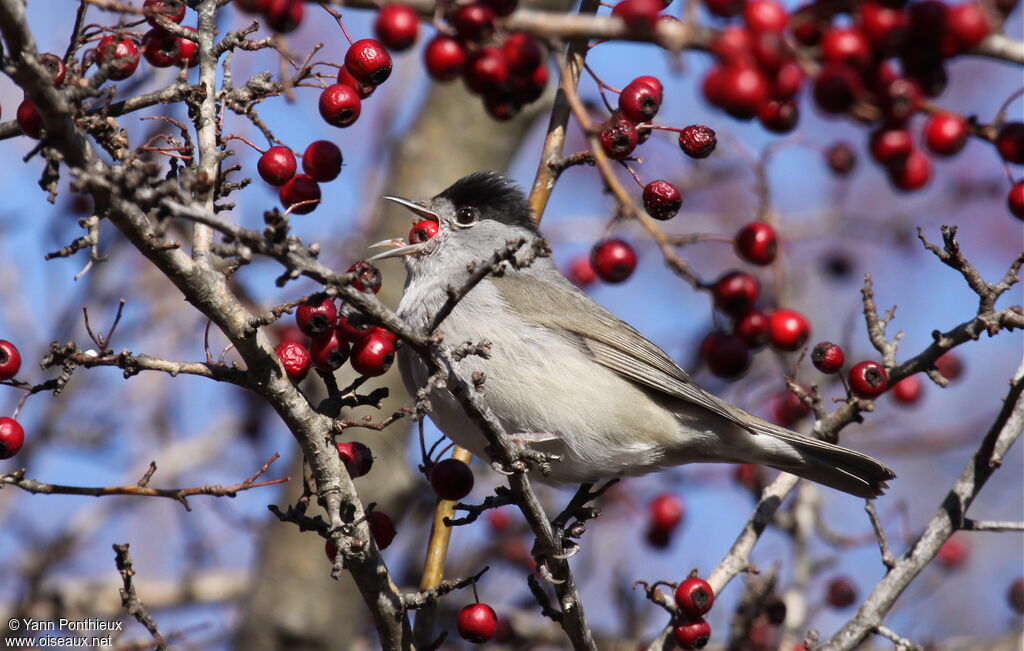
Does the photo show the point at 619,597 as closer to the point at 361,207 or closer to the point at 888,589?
the point at 888,589

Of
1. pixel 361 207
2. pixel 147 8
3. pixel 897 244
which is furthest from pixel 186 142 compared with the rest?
pixel 897 244

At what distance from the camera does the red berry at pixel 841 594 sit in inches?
165

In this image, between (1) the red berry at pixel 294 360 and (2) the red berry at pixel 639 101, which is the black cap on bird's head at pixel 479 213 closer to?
(2) the red berry at pixel 639 101

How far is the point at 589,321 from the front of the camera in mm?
3984

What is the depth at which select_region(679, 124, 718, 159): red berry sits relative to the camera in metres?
2.64

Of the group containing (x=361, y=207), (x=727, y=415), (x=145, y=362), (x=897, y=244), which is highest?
(x=897, y=244)

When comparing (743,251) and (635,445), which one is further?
(635,445)

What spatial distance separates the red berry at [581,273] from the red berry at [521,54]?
2.89 metres

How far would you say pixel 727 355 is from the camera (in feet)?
8.59

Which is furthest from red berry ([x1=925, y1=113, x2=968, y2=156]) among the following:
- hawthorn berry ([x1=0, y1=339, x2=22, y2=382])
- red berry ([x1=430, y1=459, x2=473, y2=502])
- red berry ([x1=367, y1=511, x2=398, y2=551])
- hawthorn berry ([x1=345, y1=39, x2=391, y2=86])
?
hawthorn berry ([x1=0, y1=339, x2=22, y2=382])

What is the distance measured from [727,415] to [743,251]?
145 centimetres

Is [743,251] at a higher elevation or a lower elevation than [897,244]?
lower

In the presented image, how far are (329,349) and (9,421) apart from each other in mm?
809

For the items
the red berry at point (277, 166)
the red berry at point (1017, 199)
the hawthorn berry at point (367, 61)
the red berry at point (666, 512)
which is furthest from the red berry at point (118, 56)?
the red berry at point (666, 512)
